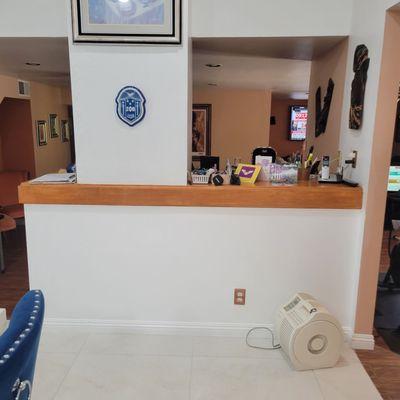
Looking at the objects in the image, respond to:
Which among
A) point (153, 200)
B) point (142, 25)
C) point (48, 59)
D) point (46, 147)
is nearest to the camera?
point (142, 25)

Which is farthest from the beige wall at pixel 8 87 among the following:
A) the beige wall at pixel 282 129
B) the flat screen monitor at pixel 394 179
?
the beige wall at pixel 282 129

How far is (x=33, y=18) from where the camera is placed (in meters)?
2.46

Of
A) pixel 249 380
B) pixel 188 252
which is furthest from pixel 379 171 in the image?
pixel 249 380

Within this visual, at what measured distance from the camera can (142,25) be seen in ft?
7.67

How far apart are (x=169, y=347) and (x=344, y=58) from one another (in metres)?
2.32

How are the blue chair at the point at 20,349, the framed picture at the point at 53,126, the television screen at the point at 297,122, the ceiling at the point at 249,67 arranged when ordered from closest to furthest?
the blue chair at the point at 20,349 < the ceiling at the point at 249,67 < the framed picture at the point at 53,126 < the television screen at the point at 297,122

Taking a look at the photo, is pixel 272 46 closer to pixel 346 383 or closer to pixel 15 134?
pixel 346 383

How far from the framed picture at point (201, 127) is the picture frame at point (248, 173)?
4.91 m

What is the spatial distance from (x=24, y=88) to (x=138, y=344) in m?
4.41

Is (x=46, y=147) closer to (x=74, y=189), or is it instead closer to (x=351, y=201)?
(x=74, y=189)

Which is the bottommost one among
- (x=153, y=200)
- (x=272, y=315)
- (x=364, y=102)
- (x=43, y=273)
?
(x=272, y=315)

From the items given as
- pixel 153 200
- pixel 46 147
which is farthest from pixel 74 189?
pixel 46 147

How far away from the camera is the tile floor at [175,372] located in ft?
6.94

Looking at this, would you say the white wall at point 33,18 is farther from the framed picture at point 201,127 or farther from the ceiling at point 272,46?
the framed picture at point 201,127
